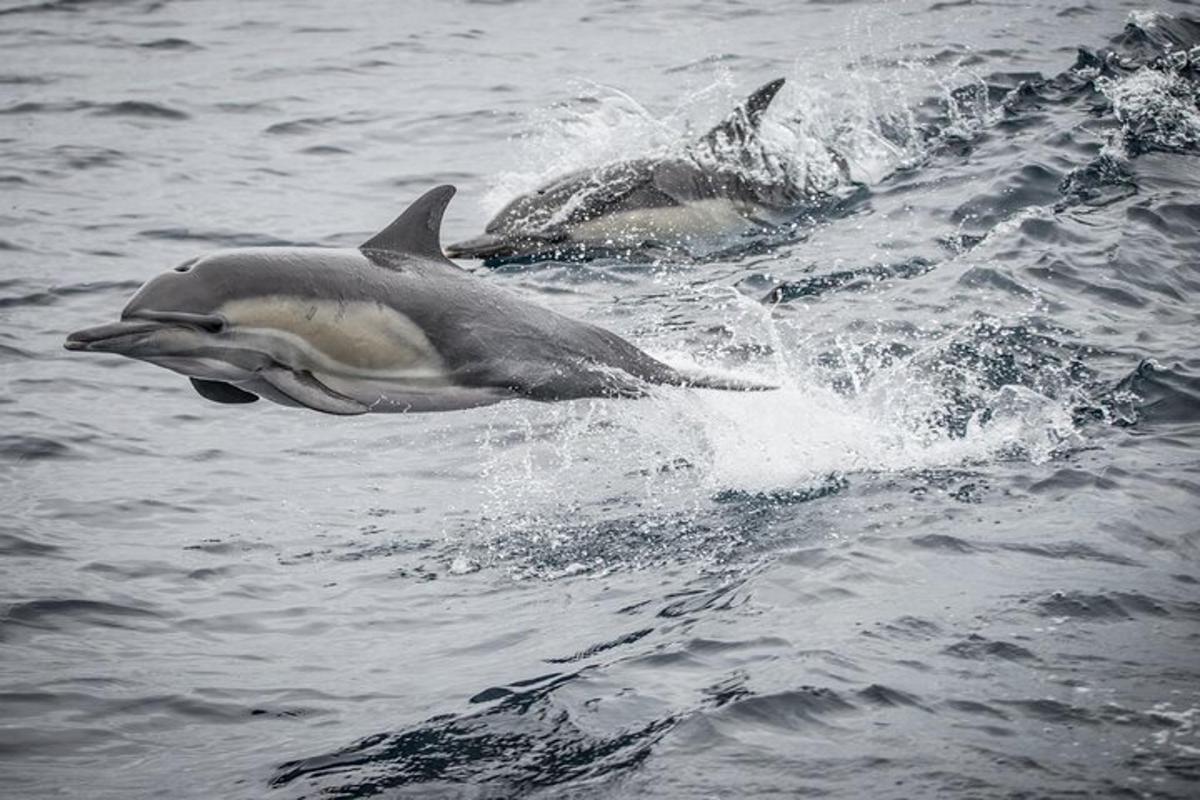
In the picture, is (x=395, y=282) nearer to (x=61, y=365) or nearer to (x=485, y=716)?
(x=485, y=716)

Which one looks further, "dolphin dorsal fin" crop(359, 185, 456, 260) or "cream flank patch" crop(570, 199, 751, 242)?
"cream flank patch" crop(570, 199, 751, 242)

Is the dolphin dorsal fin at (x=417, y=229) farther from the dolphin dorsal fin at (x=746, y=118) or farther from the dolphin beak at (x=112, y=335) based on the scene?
the dolphin dorsal fin at (x=746, y=118)

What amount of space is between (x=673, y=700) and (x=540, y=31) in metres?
18.3

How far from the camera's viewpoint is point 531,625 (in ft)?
25.3

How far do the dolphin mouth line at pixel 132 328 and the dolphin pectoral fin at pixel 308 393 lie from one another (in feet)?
1.06

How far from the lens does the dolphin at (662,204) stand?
13.6 meters

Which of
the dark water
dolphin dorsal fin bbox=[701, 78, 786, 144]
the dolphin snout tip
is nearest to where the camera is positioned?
the dark water

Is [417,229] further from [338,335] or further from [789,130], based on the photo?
[789,130]

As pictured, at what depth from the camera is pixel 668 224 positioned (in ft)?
46.2

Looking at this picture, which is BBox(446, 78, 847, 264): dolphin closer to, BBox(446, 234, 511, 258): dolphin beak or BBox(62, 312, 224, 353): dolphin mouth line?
BBox(446, 234, 511, 258): dolphin beak

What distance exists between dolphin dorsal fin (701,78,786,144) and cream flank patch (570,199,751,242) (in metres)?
0.99

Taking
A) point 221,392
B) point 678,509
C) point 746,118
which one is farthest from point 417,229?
point 746,118

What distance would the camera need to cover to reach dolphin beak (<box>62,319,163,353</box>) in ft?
22.2

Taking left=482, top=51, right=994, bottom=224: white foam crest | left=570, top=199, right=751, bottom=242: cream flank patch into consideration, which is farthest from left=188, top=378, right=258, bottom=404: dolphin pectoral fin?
left=482, top=51, right=994, bottom=224: white foam crest
